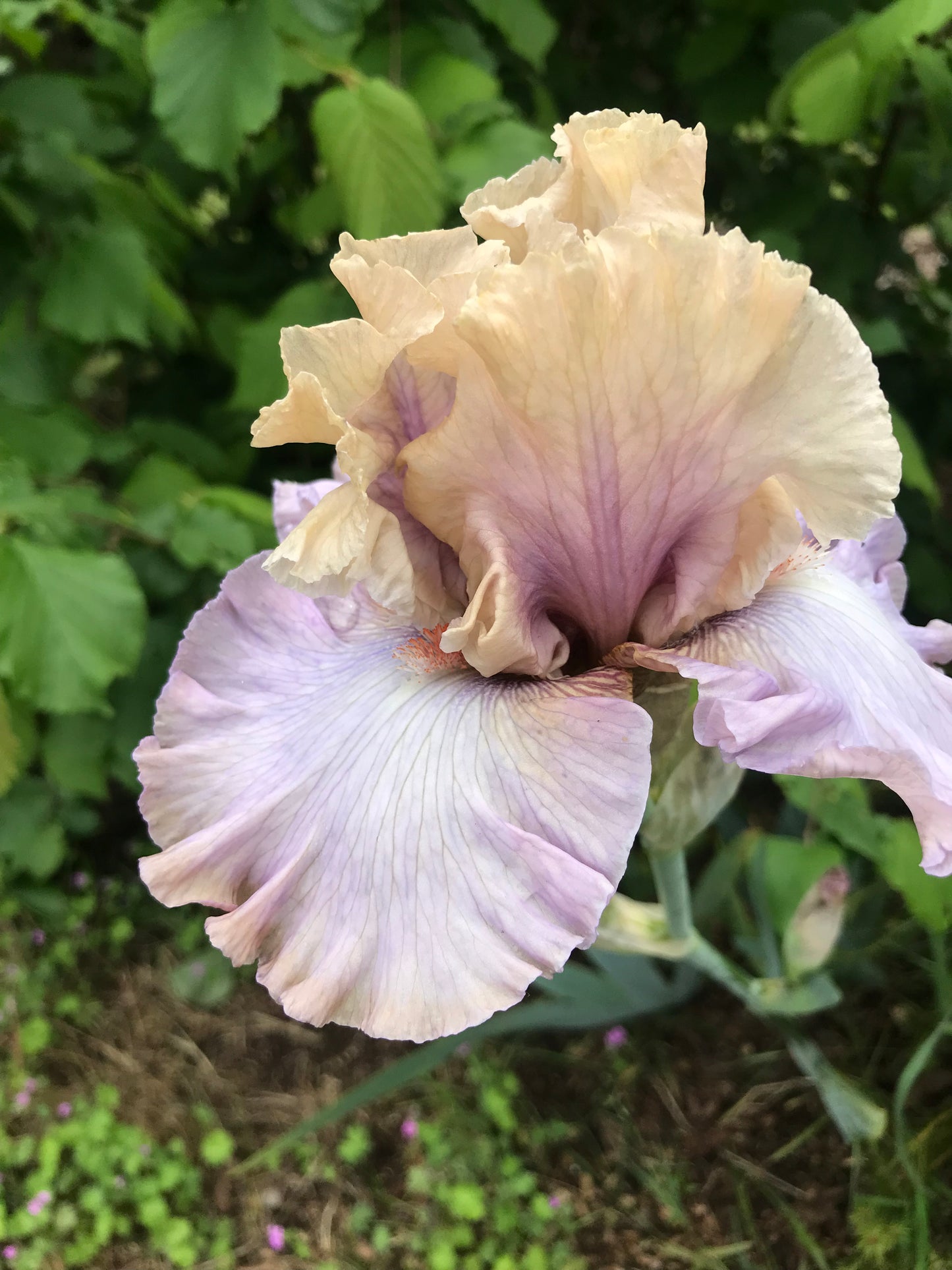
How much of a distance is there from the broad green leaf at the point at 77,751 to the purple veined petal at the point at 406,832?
2.67ft

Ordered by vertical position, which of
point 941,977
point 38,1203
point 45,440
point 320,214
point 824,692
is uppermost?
point 824,692

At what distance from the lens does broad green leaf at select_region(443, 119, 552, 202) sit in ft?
3.90

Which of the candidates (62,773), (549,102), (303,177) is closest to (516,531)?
(62,773)

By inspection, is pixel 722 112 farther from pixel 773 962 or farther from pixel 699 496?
pixel 773 962

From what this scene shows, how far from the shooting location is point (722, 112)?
5.09 feet

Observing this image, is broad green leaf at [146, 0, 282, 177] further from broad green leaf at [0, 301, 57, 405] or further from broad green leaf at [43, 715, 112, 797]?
broad green leaf at [43, 715, 112, 797]

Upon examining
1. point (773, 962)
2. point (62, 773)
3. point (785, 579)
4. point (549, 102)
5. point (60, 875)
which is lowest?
point (60, 875)

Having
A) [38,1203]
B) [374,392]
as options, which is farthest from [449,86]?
[38,1203]

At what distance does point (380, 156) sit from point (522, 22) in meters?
0.35

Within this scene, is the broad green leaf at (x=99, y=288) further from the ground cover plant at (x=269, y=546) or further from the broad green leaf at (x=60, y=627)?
the broad green leaf at (x=60, y=627)

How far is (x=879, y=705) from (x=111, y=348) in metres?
1.81

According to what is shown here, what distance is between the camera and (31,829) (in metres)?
1.66

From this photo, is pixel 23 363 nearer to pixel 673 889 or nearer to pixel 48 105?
pixel 48 105

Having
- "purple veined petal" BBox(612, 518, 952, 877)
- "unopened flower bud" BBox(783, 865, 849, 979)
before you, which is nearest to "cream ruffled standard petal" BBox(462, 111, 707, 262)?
"purple veined petal" BBox(612, 518, 952, 877)
